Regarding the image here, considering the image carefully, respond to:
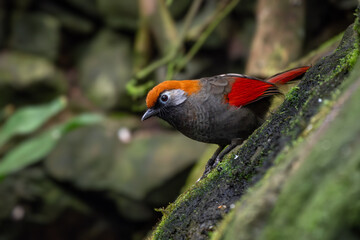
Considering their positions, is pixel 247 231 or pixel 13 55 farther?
pixel 13 55

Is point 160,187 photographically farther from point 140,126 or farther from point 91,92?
point 91,92

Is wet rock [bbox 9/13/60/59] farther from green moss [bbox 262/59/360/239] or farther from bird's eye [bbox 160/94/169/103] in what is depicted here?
green moss [bbox 262/59/360/239]

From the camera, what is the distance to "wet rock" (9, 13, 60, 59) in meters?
8.95

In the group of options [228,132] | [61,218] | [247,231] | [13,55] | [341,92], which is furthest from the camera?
[13,55]

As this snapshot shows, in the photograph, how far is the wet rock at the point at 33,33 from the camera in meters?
8.95

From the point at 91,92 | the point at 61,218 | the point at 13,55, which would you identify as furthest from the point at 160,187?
the point at 13,55

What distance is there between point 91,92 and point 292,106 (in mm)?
7467

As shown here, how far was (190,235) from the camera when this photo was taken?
1.95 m

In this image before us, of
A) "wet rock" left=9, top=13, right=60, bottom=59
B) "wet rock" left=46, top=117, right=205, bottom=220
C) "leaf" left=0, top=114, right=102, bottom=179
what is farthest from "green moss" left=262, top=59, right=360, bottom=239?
"wet rock" left=9, top=13, right=60, bottom=59

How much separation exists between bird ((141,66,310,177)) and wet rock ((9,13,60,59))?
673 cm

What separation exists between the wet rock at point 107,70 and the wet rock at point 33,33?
888 millimetres

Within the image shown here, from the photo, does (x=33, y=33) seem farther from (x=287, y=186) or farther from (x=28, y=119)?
(x=287, y=186)

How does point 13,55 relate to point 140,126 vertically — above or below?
above

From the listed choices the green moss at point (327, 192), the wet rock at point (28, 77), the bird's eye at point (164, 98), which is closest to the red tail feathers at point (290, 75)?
the bird's eye at point (164, 98)
